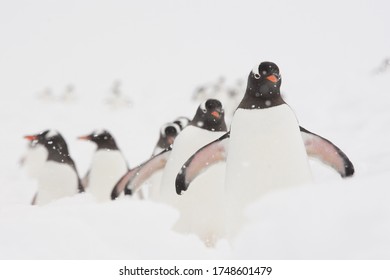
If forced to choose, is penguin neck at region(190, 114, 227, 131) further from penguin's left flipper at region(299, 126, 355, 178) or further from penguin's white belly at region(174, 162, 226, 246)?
penguin's left flipper at region(299, 126, 355, 178)

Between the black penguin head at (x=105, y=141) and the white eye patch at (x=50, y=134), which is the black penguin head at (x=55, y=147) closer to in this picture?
the white eye patch at (x=50, y=134)

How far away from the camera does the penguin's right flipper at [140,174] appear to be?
3.60 meters

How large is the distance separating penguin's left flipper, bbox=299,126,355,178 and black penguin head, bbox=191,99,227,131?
631 millimetres

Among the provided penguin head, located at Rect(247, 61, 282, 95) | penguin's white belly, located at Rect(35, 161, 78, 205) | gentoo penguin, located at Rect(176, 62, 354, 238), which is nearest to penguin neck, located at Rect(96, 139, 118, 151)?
penguin's white belly, located at Rect(35, 161, 78, 205)

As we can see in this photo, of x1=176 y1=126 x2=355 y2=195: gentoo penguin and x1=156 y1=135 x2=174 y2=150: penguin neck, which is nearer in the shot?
x1=176 y1=126 x2=355 y2=195: gentoo penguin

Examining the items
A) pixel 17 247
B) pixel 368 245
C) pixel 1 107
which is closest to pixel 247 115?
pixel 368 245

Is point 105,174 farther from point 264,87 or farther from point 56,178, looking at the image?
point 264,87

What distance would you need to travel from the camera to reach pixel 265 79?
8.86 feet

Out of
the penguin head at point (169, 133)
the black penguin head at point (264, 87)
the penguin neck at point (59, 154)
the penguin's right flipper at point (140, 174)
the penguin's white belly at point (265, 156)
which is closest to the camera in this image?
the penguin's white belly at point (265, 156)

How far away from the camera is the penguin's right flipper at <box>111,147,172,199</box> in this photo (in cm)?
360

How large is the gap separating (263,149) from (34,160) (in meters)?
5.00

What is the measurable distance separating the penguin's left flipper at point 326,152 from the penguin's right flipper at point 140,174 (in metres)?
1.17

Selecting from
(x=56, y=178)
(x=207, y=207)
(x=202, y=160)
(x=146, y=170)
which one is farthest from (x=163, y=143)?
(x=202, y=160)

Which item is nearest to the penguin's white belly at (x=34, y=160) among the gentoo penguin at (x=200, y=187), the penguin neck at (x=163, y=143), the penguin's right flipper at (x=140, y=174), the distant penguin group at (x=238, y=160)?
the penguin neck at (x=163, y=143)
